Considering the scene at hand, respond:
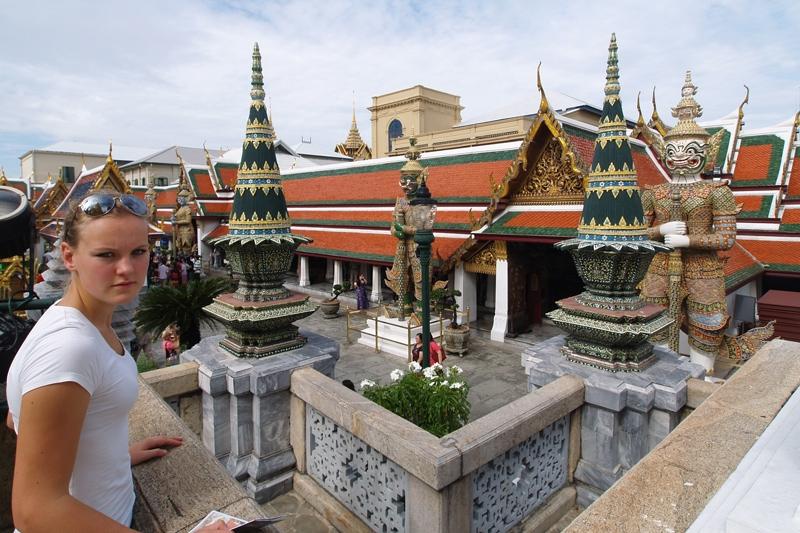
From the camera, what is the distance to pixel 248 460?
15.4 feet

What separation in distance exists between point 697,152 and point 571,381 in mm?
5648

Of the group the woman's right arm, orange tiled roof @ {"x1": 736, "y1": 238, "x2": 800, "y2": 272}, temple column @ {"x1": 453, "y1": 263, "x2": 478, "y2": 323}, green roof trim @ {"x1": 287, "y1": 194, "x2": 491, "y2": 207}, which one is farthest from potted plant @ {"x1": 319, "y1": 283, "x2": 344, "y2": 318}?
the woman's right arm

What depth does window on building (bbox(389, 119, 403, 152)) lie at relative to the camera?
5241 cm

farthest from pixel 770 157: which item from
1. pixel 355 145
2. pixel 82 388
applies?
pixel 355 145

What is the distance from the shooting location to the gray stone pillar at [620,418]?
4078 mm

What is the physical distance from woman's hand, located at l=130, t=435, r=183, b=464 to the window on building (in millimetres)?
52041

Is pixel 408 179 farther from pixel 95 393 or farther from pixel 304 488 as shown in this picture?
pixel 95 393

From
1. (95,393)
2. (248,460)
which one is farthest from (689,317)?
(95,393)

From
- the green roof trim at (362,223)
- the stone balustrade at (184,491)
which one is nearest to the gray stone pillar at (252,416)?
the stone balustrade at (184,491)

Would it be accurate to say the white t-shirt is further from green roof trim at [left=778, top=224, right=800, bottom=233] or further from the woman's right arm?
green roof trim at [left=778, top=224, right=800, bottom=233]

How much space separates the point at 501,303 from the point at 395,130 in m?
43.1

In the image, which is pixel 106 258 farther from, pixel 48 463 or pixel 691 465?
pixel 691 465

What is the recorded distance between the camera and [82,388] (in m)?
1.48

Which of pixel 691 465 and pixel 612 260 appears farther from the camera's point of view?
pixel 612 260
